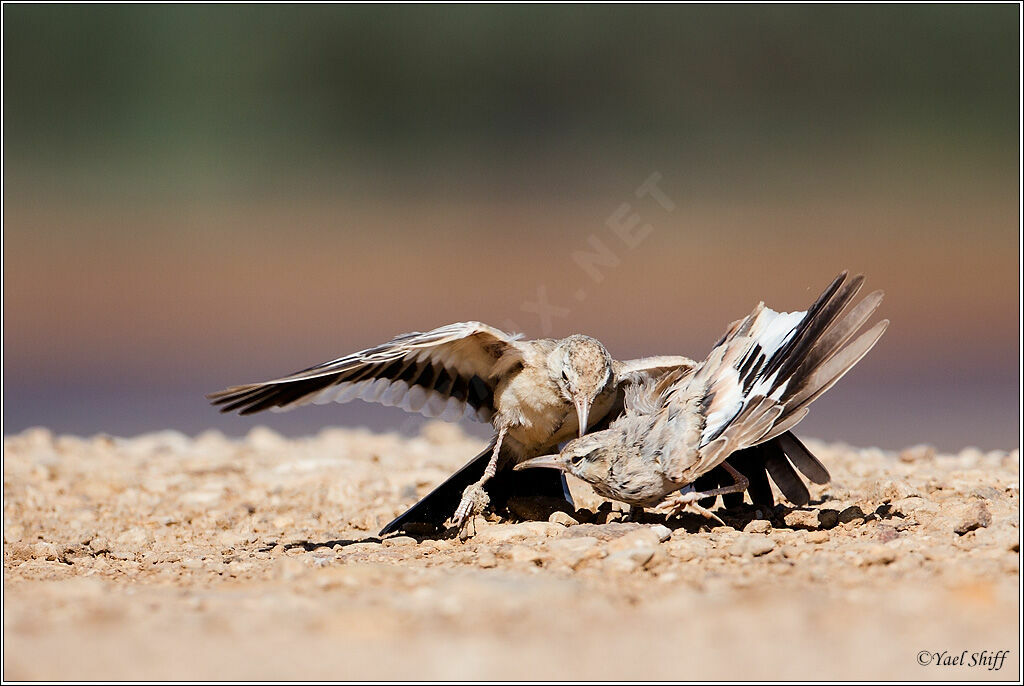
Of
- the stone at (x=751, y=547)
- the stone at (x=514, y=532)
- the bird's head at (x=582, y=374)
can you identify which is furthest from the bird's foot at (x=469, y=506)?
the stone at (x=751, y=547)

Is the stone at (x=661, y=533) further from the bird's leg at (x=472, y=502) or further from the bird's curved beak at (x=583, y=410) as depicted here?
the bird's leg at (x=472, y=502)

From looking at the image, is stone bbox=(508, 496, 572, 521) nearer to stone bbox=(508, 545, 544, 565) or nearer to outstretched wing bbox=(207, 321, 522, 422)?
outstretched wing bbox=(207, 321, 522, 422)

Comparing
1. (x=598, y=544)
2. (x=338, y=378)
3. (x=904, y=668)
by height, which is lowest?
(x=904, y=668)

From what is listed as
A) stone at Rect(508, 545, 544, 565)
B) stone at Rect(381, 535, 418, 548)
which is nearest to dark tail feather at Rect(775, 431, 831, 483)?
stone at Rect(508, 545, 544, 565)

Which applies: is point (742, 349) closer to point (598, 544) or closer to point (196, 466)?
point (598, 544)

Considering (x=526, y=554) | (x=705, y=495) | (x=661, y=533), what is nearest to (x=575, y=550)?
(x=526, y=554)

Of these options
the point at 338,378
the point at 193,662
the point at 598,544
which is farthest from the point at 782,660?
the point at 338,378
